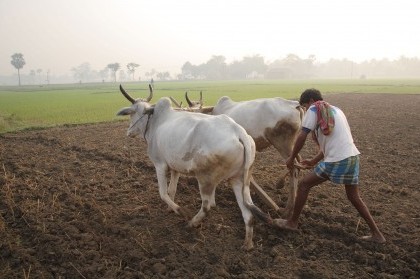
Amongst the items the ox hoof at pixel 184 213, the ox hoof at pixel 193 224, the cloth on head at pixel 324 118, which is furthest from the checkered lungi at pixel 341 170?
the ox hoof at pixel 184 213

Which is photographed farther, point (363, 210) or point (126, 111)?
point (126, 111)

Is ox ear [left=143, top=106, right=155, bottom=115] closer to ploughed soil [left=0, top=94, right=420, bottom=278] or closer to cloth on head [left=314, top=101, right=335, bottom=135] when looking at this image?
ploughed soil [left=0, top=94, right=420, bottom=278]

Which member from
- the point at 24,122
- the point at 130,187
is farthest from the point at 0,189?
the point at 24,122

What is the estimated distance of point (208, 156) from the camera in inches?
191

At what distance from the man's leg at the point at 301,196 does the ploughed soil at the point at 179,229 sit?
0.44 feet

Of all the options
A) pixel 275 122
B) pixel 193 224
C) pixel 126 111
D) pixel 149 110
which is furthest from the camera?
pixel 275 122

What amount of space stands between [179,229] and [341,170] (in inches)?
95.1

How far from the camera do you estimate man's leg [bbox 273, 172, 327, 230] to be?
4.87 m

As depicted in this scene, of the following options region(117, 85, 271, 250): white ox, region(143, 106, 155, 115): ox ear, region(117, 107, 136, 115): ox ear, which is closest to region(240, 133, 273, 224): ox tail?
region(117, 85, 271, 250): white ox

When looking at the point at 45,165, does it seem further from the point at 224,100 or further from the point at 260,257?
the point at 260,257

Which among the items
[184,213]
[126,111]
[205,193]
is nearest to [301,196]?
[205,193]

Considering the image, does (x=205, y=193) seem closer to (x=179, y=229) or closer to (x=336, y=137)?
(x=179, y=229)

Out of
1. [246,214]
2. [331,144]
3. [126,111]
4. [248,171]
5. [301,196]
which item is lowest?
[246,214]

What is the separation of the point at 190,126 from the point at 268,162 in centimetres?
473
